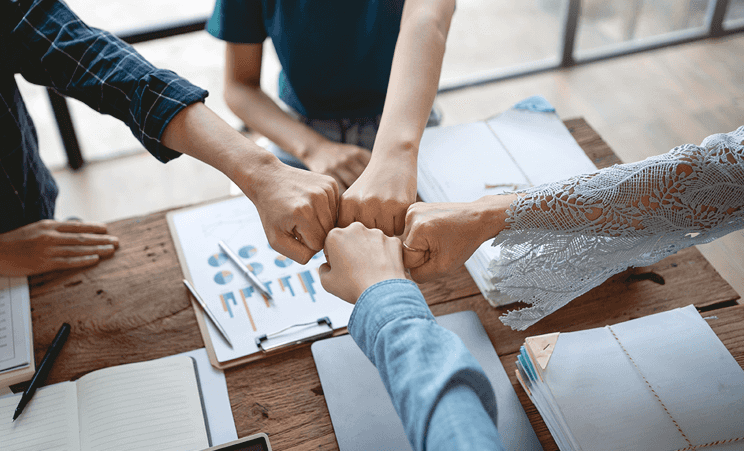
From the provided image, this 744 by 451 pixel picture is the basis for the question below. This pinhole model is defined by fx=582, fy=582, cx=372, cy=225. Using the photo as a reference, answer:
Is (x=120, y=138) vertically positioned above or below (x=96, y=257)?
below

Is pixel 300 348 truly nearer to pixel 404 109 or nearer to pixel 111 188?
pixel 404 109

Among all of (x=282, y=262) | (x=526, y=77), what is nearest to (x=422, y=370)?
(x=282, y=262)

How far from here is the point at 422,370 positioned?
1.97 feet

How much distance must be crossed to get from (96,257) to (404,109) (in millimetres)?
605

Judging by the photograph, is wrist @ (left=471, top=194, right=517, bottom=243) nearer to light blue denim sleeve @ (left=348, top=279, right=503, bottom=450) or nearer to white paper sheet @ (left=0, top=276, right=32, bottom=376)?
light blue denim sleeve @ (left=348, top=279, right=503, bottom=450)

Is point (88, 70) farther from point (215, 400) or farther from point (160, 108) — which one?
point (215, 400)

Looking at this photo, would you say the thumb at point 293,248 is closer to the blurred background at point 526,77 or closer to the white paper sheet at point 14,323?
the white paper sheet at point 14,323

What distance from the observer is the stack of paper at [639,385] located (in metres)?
0.72

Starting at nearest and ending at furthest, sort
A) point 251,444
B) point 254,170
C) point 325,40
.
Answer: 1. point 251,444
2. point 254,170
3. point 325,40

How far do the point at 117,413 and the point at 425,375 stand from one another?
0.47 metres

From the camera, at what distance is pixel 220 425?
2.64ft

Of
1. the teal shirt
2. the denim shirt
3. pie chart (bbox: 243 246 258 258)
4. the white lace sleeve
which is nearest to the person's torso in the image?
the teal shirt

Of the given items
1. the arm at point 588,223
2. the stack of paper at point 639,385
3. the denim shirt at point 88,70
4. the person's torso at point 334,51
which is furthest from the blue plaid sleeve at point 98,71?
the stack of paper at point 639,385

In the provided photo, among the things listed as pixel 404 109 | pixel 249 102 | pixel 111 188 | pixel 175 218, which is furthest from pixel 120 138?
pixel 404 109
